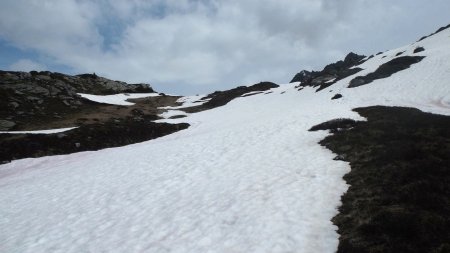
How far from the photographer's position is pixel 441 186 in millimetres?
11383

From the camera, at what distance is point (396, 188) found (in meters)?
11.9

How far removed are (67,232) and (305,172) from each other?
10.6 m

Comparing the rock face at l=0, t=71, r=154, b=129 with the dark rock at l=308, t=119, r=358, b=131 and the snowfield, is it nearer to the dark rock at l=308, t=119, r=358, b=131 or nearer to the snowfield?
the snowfield

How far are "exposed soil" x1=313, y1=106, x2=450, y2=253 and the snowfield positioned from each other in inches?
27.2

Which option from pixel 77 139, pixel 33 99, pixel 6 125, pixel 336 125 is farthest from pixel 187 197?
pixel 33 99

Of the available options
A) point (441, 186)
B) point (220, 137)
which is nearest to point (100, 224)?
point (441, 186)

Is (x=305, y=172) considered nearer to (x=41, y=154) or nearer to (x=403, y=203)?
(x=403, y=203)

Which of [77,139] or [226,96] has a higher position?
[226,96]

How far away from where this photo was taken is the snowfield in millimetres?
10812

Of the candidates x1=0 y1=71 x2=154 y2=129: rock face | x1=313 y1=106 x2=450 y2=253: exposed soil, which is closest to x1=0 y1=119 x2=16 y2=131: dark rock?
x1=0 y1=71 x2=154 y2=129: rock face

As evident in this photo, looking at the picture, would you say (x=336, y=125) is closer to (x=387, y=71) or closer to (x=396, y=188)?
(x=396, y=188)

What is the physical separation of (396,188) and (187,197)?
8.56 metres

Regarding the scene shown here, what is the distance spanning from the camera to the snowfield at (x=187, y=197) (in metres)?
10.8

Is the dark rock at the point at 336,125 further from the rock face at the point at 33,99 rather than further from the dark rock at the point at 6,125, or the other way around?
the rock face at the point at 33,99
